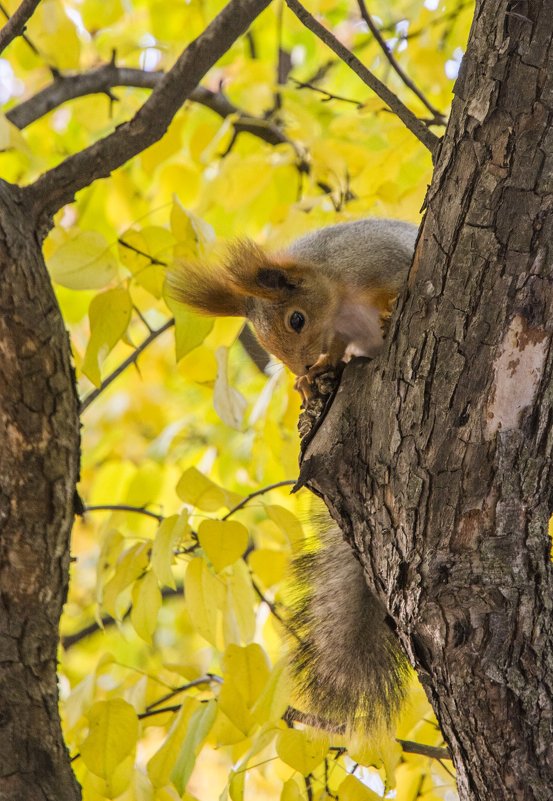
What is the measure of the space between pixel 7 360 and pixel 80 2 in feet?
6.39

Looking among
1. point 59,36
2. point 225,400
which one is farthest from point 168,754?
point 59,36

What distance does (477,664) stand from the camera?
1.20 metres

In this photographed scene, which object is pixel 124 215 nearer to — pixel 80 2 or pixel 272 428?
pixel 80 2

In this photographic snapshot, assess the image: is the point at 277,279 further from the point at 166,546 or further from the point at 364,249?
the point at 166,546

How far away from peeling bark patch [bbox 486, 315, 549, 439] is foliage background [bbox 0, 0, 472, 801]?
1.95ft

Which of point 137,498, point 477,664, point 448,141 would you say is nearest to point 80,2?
point 137,498

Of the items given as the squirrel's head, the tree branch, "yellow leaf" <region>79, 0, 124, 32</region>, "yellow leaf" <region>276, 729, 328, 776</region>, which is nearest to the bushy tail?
"yellow leaf" <region>276, 729, 328, 776</region>

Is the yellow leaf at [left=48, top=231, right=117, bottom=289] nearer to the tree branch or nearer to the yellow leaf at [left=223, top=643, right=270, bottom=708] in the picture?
the tree branch

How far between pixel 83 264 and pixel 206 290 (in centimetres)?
39

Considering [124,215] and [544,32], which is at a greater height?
[124,215]

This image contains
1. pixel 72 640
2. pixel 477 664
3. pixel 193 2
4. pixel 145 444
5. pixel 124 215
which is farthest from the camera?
pixel 145 444

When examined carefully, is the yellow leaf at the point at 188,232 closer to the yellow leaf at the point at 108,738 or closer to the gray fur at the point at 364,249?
the gray fur at the point at 364,249

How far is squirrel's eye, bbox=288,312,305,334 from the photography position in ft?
7.08

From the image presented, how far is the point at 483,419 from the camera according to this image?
4.13 ft
